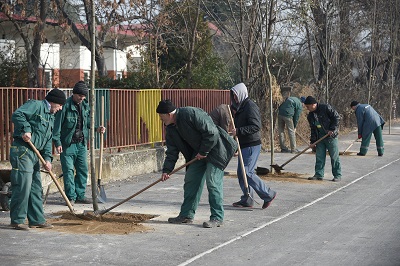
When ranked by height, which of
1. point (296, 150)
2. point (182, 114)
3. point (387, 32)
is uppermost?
point (387, 32)

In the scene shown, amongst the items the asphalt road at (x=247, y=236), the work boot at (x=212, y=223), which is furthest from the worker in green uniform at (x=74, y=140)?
the work boot at (x=212, y=223)

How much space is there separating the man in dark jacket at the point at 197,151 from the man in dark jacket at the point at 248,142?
1.48 m

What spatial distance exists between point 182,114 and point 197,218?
1.62m

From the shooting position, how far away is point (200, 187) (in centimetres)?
1039

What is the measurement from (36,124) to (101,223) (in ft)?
4.79

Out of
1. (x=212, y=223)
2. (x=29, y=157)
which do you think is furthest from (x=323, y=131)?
(x=29, y=157)

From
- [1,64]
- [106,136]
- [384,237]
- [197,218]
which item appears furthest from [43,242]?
[1,64]

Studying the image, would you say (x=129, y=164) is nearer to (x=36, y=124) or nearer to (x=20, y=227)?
(x=36, y=124)

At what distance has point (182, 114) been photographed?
32.6 feet

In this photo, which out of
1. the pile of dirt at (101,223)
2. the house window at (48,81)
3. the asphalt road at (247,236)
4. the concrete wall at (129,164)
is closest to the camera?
the asphalt road at (247,236)

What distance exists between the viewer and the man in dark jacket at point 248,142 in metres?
11.7

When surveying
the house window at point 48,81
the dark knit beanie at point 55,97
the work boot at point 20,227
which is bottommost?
the work boot at point 20,227

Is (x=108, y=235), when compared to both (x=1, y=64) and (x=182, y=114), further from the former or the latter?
(x=1, y=64)

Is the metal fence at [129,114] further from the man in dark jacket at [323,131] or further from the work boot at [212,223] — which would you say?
the work boot at [212,223]
